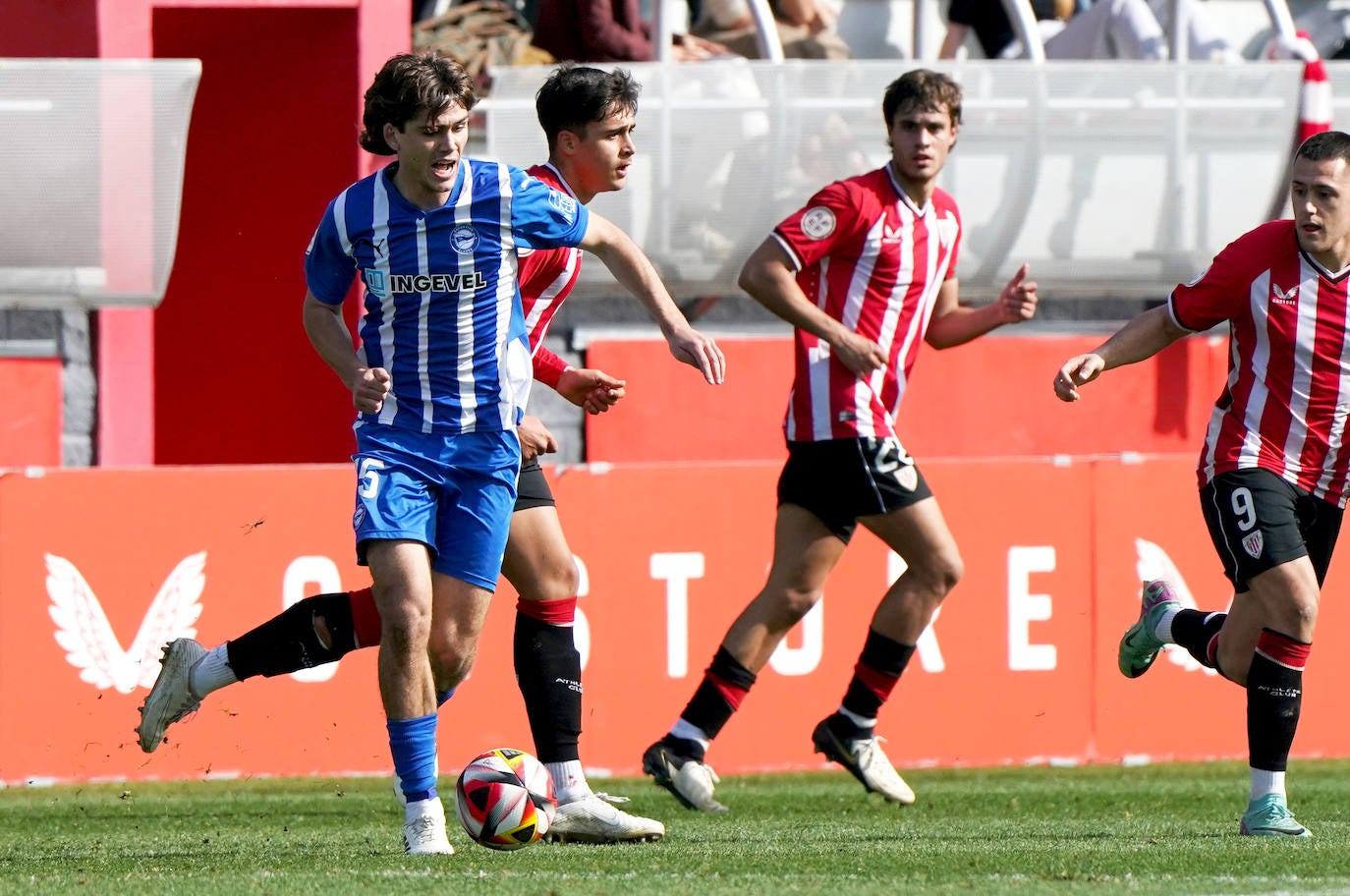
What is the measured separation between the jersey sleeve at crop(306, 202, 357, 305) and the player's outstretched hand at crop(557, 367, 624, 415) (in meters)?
0.76

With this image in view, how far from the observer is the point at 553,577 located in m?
6.20

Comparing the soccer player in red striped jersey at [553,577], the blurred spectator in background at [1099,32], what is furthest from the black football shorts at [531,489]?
the blurred spectator in background at [1099,32]

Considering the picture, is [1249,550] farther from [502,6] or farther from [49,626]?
[502,6]

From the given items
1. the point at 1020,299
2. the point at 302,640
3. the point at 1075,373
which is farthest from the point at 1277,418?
the point at 302,640

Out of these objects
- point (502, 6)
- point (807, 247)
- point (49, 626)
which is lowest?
point (49, 626)

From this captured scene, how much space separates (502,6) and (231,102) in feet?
4.94

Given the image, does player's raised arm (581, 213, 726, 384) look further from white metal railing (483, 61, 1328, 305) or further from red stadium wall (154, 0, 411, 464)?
red stadium wall (154, 0, 411, 464)

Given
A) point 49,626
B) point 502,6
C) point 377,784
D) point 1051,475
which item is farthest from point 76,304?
point 1051,475

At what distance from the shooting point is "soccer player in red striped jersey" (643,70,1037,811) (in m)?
7.16

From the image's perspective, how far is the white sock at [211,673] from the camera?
5.96m

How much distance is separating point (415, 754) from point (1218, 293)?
264 cm

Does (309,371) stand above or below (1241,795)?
above

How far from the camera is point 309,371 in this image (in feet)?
37.0

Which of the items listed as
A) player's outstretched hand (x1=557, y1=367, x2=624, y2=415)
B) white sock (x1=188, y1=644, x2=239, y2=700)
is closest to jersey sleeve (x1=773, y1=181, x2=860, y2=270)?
player's outstretched hand (x1=557, y1=367, x2=624, y2=415)
